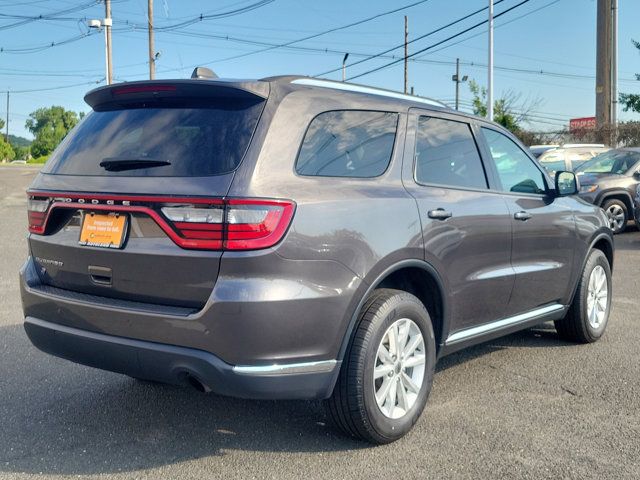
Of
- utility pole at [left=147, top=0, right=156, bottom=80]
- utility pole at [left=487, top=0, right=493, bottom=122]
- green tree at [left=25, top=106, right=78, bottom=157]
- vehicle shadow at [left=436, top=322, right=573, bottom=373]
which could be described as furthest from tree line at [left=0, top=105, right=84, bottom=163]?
vehicle shadow at [left=436, top=322, right=573, bottom=373]

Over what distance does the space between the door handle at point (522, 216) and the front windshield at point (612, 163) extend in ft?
33.0

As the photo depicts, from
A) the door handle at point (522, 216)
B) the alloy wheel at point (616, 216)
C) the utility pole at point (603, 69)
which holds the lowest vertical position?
the alloy wheel at point (616, 216)

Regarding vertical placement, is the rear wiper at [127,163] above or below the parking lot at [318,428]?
above

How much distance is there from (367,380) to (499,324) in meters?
1.50

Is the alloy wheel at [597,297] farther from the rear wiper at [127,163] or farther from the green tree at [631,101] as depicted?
the green tree at [631,101]

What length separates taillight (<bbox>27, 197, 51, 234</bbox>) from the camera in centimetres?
369

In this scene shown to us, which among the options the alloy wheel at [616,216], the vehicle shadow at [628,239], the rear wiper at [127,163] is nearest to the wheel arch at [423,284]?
the rear wiper at [127,163]

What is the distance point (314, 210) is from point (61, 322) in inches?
55.1

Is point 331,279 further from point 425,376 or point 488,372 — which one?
point 488,372

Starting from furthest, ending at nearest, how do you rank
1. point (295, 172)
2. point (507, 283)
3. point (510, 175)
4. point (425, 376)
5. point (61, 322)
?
1. point (510, 175)
2. point (507, 283)
3. point (425, 376)
4. point (61, 322)
5. point (295, 172)

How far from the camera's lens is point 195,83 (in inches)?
134

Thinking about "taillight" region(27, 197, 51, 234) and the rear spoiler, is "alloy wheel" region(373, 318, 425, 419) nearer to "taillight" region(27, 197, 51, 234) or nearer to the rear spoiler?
the rear spoiler

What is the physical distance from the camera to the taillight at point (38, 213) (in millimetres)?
3691

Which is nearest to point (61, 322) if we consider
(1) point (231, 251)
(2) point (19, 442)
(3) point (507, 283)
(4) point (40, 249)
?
(4) point (40, 249)
